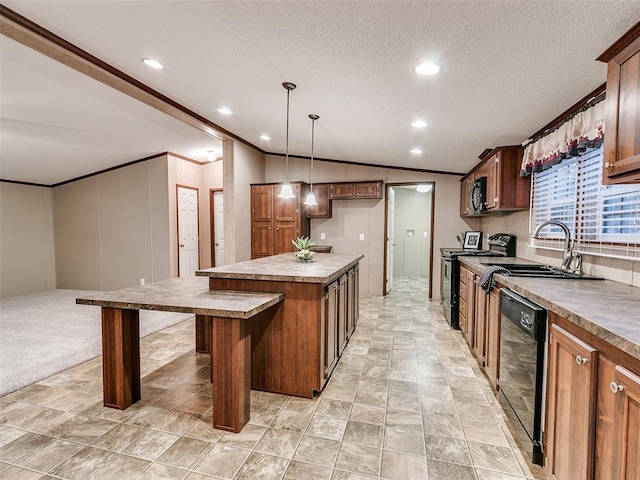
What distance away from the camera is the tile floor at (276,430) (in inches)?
65.6

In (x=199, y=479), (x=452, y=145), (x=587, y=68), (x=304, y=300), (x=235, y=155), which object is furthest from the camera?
(x=235, y=155)

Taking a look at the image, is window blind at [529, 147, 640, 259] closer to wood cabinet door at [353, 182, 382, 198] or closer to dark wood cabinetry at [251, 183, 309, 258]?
wood cabinet door at [353, 182, 382, 198]

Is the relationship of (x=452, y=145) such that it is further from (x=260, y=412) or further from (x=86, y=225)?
(x=86, y=225)

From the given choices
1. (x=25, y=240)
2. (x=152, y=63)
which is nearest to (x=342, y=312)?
(x=152, y=63)

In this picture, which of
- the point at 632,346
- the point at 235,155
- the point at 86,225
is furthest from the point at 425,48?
the point at 86,225

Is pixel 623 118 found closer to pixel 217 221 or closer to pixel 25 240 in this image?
pixel 217 221

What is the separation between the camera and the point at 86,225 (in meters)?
6.46

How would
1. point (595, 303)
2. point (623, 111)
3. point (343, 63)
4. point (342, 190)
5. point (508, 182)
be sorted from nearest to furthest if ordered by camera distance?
1. point (595, 303)
2. point (623, 111)
3. point (343, 63)
4. point (508, 182)
5. point (342, 190)

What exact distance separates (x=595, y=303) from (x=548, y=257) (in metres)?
1.72

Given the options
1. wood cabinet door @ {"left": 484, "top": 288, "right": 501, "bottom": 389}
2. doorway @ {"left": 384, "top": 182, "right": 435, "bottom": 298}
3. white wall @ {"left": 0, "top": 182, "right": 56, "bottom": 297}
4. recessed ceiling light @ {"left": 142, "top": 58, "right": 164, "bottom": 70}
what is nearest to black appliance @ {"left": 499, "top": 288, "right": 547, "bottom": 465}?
wood cabinet door @ {"left": 484, "top": 288, "right": 501, "bottom": 389}

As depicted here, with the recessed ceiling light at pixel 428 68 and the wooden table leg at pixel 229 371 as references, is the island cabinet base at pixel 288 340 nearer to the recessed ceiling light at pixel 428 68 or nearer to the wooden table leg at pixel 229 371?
the wooden table leg at pixel 229 371

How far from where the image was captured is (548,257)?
2.93 meters

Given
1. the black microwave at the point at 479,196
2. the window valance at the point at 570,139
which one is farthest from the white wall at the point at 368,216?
the window valance at the point at 570,139

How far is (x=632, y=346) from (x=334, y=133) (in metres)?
3.61
